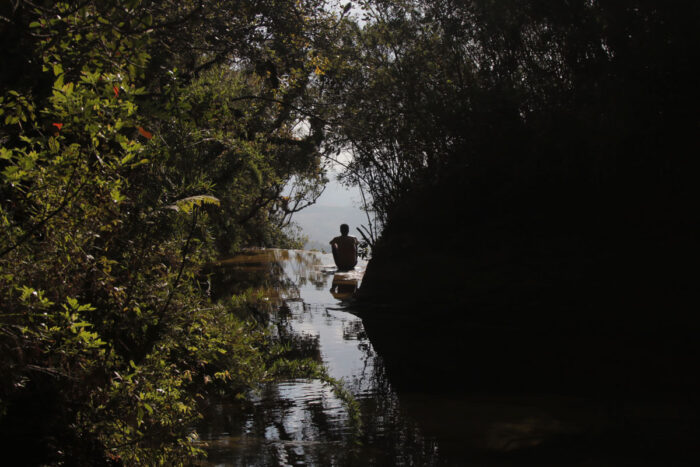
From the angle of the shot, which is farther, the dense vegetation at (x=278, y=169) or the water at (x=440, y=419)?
the water at (x=440, y=419)

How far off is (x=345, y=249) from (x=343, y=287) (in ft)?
7.38

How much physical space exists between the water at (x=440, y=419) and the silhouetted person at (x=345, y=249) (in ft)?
26.6

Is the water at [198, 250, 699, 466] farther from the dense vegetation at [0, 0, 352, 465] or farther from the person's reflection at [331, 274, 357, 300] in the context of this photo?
the person's reflection at [331, 274, 357, 300]

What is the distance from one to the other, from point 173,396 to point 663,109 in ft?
24.6

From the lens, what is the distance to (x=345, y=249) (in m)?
16.5

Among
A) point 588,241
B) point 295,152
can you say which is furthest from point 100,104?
point 295,152

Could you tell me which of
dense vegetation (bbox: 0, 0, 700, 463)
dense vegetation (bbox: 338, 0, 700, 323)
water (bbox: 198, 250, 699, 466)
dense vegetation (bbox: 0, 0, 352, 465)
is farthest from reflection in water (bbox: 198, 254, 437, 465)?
dense vegetation (bbox: 338, 0, 700, 323)

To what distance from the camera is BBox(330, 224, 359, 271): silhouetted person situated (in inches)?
644

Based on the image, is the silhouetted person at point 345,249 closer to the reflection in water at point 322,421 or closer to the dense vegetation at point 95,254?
the reflection in water at point 322,421

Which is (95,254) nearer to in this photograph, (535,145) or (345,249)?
(535,145)

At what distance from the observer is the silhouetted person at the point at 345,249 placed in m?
16.4

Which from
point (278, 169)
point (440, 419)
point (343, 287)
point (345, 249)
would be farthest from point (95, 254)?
point (345, 249)

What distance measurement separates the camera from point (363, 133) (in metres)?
11.3

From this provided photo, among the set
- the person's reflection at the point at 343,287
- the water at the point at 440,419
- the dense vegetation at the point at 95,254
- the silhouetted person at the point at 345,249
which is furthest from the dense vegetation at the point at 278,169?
the silhouetted person at the point at 345,249
